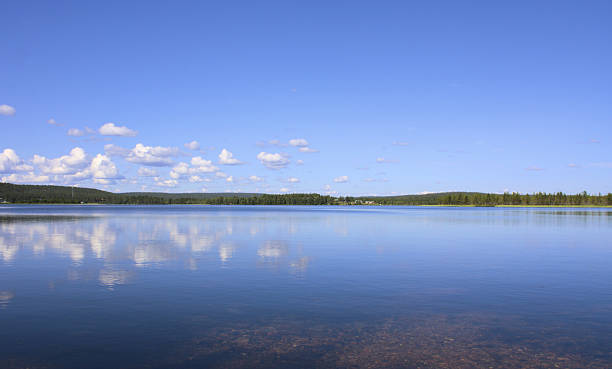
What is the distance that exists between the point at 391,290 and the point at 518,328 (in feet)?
20.2

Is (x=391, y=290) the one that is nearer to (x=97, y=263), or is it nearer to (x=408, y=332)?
(x=408, y=332)

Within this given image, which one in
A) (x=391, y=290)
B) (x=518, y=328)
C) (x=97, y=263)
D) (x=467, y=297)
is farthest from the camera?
(x=97, y=263)

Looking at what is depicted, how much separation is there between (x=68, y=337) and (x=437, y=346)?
373 inches

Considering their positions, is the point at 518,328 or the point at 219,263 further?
the point at 219,263

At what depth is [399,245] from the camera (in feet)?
124

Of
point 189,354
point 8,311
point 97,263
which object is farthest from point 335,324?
point 97,263

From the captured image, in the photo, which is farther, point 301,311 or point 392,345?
point 301,311

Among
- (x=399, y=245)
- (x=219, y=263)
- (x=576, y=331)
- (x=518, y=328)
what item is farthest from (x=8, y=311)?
(x=399, y=245)

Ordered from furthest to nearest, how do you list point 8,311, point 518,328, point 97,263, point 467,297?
point 97,263
point 467,297
point 8,311
point 518,328

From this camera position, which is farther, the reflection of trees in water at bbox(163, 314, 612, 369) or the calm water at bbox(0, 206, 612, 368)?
the calm water at bbox(0, 206, 612, 368)

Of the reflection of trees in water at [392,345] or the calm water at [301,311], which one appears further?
the calm water at [301,311]

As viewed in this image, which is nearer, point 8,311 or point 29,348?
point 29,348

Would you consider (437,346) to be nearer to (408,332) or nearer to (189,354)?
(408,332)

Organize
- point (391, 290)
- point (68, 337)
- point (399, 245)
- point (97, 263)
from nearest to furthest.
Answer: point (68, 337), point (391, 290), point (97, 263), point (399, 245)
